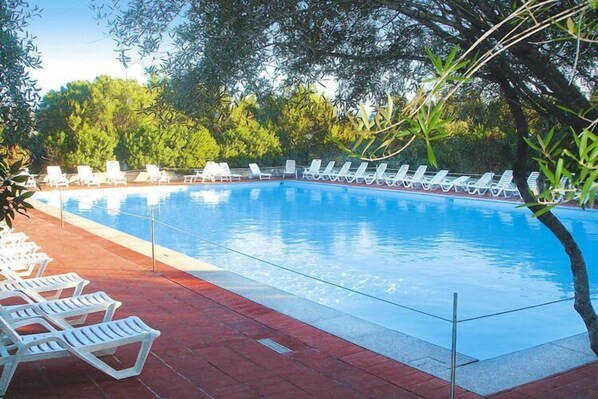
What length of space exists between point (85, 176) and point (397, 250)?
1531 centimetres

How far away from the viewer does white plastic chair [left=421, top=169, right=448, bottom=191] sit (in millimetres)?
21281

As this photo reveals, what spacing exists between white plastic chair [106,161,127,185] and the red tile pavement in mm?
17871

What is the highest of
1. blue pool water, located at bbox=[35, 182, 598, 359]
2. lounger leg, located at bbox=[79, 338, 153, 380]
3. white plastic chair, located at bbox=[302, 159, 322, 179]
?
white plastic chair, located at bbox=[302, 159, 322, 179]

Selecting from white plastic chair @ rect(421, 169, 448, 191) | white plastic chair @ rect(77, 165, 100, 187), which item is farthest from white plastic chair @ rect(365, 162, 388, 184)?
white plastic chair @ rect(77, 165, 100, 187)

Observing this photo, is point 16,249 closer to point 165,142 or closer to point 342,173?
point 342,173

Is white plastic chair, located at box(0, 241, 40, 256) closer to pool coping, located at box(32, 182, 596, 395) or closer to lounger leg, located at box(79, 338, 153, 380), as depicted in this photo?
pool coping, located at box(32, 182, 596, 395)

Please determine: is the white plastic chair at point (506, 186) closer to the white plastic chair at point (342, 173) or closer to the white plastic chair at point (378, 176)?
the white plastic chair at point (378, 176)

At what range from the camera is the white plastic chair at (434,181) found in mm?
21281

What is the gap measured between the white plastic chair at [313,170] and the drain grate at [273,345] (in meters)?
21.2

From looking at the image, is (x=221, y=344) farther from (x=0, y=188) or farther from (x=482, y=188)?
(x=482, y=188)

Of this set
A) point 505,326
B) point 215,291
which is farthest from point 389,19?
point 505,326

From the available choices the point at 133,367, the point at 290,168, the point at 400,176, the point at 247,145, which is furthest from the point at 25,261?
the point at 247,145

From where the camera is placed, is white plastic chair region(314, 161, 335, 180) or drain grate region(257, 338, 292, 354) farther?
white plastic chair region(314, 161, 335, 180)

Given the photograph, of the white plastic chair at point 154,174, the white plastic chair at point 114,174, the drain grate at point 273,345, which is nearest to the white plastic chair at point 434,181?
the white plastic chair at point 154,174
